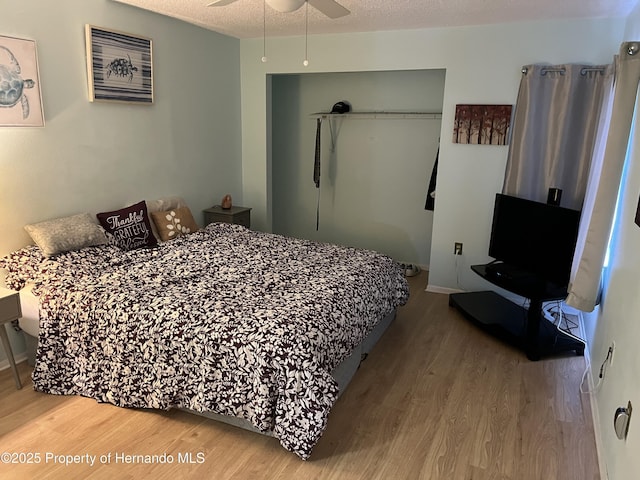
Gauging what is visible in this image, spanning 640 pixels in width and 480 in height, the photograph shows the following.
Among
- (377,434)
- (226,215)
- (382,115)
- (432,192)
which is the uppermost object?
(382,115)

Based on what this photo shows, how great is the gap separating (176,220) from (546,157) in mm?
3046

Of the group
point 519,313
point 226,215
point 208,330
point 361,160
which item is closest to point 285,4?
point 208,330

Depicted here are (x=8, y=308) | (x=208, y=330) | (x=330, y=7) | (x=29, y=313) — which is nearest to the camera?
(x=208, y=330)

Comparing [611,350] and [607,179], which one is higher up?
[607,179]

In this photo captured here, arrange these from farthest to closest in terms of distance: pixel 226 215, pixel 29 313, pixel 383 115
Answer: pixel 383 115 → pixel 226 215 → pixel 29 313

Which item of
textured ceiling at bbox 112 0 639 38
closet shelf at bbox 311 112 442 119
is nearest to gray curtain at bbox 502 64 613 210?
textured ceiling at bbox 112 0 639 38

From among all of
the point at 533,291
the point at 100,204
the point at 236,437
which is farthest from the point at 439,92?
the point at 236,437

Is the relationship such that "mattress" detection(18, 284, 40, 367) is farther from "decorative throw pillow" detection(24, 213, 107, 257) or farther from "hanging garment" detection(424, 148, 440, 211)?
"hanging garment" detection(424, 148, 440, 211)

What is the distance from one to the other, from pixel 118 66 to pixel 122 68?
0.04 metres

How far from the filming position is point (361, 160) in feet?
17.6

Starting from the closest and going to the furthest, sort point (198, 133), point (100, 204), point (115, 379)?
1. point (115, 379)
2. point (100, 204)
3. point (198, 133)

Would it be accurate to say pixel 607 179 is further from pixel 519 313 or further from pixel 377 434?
pixel 377 434

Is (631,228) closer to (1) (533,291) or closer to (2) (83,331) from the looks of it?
(1) (533,291)

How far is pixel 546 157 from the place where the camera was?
3850 mm
